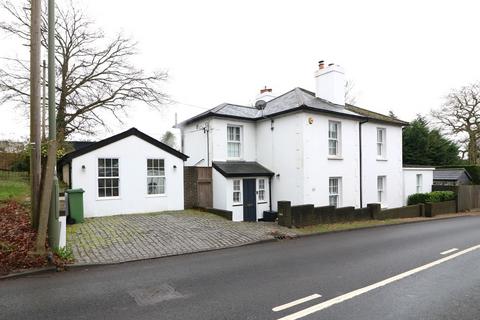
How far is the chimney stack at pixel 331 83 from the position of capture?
1923cm

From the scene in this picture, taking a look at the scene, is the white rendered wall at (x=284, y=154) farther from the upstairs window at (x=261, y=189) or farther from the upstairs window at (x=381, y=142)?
the upstairs window at (x=381, y=142)

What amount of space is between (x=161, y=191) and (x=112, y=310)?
10.8 meters

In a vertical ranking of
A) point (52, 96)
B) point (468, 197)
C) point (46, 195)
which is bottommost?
point (468, 197)

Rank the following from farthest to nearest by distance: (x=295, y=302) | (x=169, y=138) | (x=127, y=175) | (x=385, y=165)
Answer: (x=169, y=138) < (x=385, y=165) < (x=127, y=175) < (x=295, y=302)

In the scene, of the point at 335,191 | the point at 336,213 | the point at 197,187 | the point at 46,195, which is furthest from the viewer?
the point at 335,191

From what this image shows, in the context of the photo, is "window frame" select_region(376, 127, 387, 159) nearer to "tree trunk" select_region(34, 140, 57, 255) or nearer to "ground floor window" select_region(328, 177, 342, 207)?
"ground floor window" select_region(328, 177, 342, 207)

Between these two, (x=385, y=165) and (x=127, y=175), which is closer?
(x=127, y=175)

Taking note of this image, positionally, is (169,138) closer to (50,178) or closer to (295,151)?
(295,151)

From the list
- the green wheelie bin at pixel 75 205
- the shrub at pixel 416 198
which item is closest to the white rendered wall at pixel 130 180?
the green wheelie bin at pixel 75 205

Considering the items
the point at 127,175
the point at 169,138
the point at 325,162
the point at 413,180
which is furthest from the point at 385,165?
the point at 169,138

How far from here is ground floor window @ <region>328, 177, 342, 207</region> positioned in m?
18.1

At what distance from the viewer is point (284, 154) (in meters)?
17.5

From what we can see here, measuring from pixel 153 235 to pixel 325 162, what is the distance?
34.6ft

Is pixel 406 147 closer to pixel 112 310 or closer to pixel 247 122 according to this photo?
pixel 247 122
